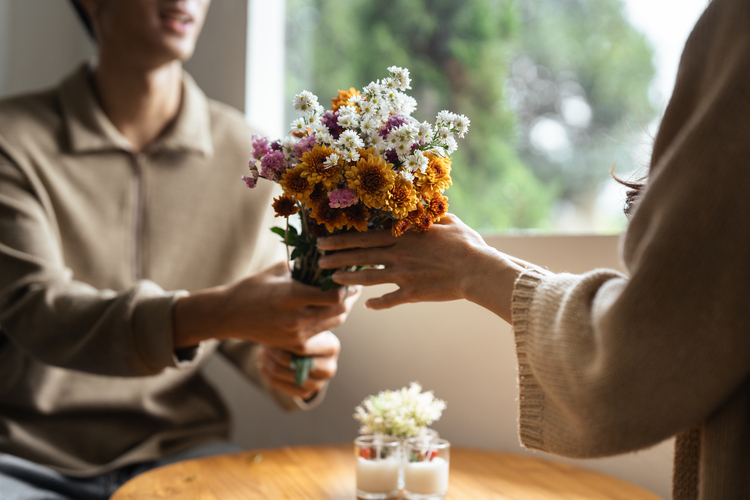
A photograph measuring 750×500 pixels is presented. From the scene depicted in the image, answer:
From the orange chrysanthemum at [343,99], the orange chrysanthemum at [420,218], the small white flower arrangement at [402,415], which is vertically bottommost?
the small white flower arrangement at [402,415]

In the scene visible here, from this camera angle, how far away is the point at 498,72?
7.68ft

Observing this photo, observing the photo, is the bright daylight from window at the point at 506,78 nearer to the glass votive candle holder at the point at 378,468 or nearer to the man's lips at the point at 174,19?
the man's lips at the point at 174,19

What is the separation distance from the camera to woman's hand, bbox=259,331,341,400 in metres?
1.21

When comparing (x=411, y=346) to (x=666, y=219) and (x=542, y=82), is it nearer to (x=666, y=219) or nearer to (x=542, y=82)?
(x=666, y=219)

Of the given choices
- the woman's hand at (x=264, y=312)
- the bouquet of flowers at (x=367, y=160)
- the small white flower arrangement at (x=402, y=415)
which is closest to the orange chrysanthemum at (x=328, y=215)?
the bouquet of flowers at (x=367, y=160)

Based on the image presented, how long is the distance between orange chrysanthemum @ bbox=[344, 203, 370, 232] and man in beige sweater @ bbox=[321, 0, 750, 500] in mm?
246

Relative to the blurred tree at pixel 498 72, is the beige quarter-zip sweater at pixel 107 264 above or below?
below

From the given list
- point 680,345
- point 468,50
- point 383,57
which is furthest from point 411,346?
point 383,57

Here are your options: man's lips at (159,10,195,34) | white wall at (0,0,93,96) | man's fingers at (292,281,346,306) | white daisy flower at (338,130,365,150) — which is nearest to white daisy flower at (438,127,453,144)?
white daisy flower at (338,130,365,150)

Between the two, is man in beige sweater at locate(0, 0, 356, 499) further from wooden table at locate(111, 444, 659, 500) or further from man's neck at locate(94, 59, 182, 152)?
wooden table at locate(111, 444, 659, 500)

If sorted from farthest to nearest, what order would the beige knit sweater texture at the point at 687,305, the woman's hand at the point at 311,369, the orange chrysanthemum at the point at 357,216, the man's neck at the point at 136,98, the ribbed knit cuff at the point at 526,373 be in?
the man's neck at the point at 136,98 → the woman's hand at the point at 311,369 → the orange chrysanthemum at the point at 357,216 → the ribbed knit cuff at the point at 526,373 → the beige knit sweater texture at the point at 687,305

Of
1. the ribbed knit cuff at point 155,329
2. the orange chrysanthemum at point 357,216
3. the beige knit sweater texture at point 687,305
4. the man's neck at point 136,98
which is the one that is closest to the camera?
the beige knit sweater texture at point 687,305

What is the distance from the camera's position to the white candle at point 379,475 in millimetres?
942

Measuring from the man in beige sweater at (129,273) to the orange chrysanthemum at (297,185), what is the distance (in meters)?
0.28
